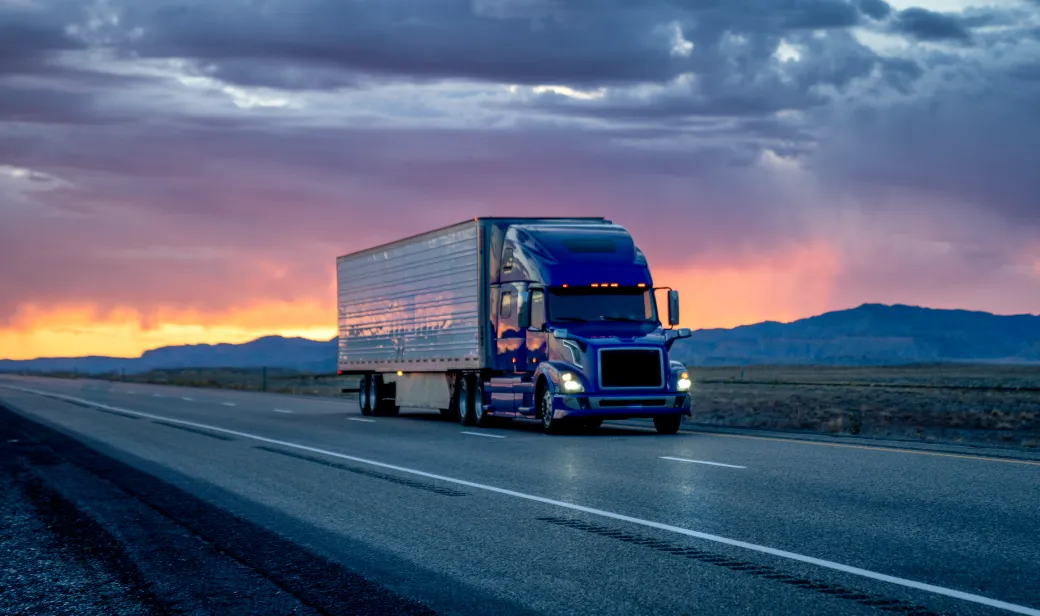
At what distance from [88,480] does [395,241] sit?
1625 cm

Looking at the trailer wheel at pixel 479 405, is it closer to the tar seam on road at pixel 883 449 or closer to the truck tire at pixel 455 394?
the truck tire at pixel 455 394

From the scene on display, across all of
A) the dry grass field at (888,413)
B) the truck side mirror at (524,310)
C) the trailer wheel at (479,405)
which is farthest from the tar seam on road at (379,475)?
the dry grass field at (888,413)

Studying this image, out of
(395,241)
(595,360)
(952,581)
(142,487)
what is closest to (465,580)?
(952,581)

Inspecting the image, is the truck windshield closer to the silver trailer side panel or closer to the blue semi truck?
the blue semi truck

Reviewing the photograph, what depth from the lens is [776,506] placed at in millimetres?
11305

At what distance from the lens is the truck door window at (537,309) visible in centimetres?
2236

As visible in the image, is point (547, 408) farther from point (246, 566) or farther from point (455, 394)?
point (246, 566)

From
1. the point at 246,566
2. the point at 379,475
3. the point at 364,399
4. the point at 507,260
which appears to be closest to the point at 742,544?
the point at 246,566

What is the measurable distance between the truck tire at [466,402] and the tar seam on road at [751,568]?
49.7 feet

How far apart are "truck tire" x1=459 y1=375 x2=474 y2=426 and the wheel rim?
365 cm

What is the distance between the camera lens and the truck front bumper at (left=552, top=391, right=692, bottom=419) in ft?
70.2

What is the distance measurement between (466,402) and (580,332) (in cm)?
490

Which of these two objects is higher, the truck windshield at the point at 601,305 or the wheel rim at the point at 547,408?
the truck windshield at the point at 601,305

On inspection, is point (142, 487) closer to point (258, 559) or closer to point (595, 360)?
point (258, 559)
